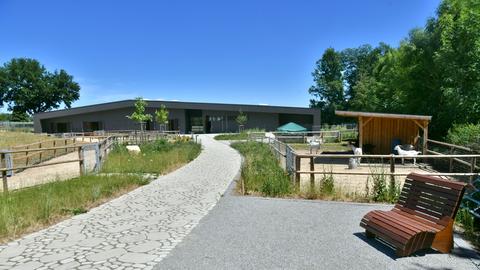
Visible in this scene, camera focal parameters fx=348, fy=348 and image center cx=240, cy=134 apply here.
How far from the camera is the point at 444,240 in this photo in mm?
4637

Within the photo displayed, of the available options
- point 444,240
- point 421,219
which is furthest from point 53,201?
point 444,240

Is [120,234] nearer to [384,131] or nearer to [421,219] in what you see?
[421,219]

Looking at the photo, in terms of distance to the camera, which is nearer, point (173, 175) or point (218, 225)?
point (218, 225)

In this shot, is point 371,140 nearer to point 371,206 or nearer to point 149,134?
point 371,206

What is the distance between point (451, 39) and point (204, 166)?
16.2 metres

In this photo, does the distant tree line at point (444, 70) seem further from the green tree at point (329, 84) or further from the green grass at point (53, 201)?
the green tree at point (329, 84)

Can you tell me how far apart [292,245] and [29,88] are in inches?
3655

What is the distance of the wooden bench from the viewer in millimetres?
4539

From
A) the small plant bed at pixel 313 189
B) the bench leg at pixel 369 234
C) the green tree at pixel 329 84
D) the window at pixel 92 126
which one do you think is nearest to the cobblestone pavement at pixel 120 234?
the small plant bed at pixel 313 189

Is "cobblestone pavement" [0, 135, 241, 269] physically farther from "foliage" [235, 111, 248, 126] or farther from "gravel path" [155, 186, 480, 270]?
"foliage" [235, 111, 248, 126]

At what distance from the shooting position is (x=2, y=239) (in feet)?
17.7

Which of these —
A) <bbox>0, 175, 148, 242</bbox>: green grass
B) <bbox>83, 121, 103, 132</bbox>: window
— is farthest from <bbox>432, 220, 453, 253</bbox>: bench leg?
<bbox>83, 121, 103, 132</bbox>: window

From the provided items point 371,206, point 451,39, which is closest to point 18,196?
point 371,206

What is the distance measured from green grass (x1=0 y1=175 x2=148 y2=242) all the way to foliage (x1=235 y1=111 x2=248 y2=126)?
3491 cm
